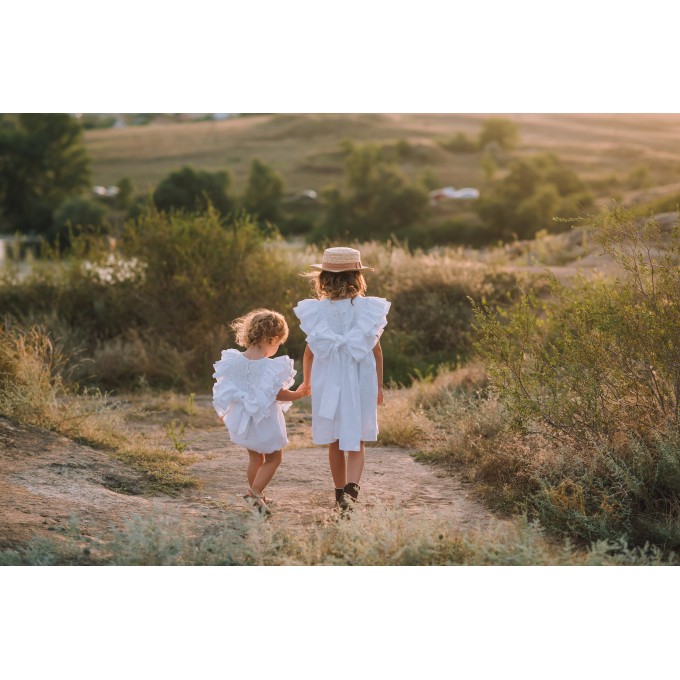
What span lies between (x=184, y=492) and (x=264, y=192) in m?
39.9

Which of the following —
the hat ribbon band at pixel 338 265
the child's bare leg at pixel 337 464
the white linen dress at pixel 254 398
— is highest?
the hat ribbon band at pixel 338 265

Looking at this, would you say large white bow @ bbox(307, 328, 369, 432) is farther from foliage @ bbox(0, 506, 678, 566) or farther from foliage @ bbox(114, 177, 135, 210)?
foliage @ bbox(114, 177, 135, 210)

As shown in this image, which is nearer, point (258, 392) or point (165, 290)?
point (258, 392)

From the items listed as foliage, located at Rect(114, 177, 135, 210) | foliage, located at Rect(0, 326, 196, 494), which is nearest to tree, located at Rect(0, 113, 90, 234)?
foliage, located at Rect(114, 177, 135, 210)

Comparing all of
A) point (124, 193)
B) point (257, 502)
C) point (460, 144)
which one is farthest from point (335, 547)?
point (460, 144)

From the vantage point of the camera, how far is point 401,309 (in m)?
12.5

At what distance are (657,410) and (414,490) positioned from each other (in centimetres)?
167

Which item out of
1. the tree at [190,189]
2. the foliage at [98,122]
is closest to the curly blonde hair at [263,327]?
the tree at [190,189]

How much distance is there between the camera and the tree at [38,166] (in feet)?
166

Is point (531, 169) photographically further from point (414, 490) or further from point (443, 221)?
point (414, 490)

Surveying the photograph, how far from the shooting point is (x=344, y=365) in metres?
5.96

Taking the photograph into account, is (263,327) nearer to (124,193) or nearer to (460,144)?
(124,193)

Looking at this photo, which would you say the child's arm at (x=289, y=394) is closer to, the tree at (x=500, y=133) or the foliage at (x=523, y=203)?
the foliage at (x=523, y=203)

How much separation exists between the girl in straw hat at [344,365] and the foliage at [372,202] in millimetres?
34562
